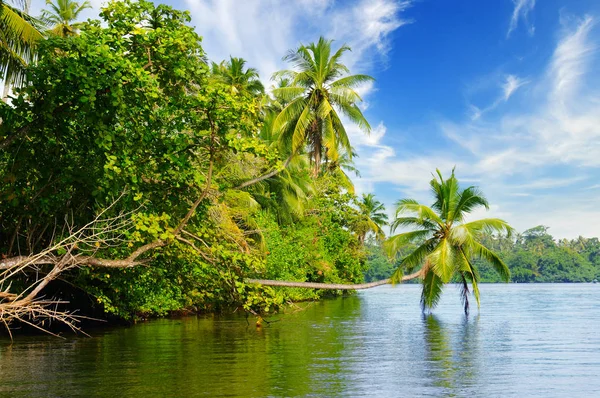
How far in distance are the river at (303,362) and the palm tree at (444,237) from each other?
13.4 feet

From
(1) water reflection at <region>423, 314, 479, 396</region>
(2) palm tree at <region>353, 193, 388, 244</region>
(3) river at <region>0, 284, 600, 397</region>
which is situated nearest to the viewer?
(3) river at <region>0, 284, 600, 397</region>

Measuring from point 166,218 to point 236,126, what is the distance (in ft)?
8.68

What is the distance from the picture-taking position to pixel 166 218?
13633 mm

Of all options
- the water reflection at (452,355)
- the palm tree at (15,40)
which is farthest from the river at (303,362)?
the palm tree at (15,40)

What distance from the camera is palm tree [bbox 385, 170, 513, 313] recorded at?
84.3ft

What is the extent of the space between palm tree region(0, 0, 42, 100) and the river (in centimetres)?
758

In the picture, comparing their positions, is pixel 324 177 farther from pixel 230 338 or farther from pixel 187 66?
pixel 187 66

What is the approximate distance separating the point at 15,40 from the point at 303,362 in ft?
38.0

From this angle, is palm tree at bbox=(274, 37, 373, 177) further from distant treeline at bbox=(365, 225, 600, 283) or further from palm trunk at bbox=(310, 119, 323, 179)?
distant treeline at bbox=(365, 225, 600, 283)

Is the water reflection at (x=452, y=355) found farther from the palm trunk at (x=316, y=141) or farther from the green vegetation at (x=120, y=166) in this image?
the palm trunk at (x=316, y=141)

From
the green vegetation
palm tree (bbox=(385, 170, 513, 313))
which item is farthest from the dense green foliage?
palm tree (bbox=(385, 170, 513, 313))

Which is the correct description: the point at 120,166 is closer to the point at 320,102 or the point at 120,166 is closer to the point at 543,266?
the point at 320,102

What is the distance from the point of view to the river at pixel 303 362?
10391 mm

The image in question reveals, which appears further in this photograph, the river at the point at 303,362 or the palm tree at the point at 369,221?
the palm tree at the point at 369,221
